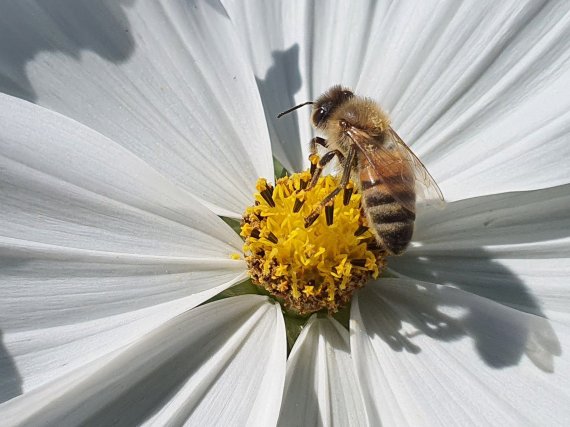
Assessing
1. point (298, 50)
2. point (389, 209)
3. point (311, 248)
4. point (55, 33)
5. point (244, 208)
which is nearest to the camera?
point (389, 209)

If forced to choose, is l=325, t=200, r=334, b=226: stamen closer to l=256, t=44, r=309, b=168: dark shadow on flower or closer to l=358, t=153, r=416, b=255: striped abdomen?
l=358, t=153, r=416, b=255: striped abdomen

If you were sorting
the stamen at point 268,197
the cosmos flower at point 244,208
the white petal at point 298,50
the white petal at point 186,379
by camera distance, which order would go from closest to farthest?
the white petal at point 186,379, the cosmos flower at point 244,208, the stamen at point 268,197, the white petal at point 298,50

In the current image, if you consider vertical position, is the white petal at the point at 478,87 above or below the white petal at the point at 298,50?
below

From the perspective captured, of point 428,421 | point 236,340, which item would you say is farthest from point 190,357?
point 428,421

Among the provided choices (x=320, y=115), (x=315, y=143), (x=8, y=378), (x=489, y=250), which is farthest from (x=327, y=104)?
(x=8, y=378)

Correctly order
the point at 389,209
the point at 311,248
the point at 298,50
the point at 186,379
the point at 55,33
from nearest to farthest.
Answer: the point at 389,209 → the point at 186,379 → the point at 311,248 → the point at 55,33 → the point at 298,50

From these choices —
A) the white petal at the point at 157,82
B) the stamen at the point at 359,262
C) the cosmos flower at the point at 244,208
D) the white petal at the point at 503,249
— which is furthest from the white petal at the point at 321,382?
the white petal at the point at 157,82

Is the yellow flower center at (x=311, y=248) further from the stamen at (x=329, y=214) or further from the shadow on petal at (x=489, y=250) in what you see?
the shadow on petal at (x=489, y=250)

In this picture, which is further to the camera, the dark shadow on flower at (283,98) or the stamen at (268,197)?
the dark shadow on flower at (283,98)

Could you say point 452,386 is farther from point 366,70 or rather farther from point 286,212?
point 366,70

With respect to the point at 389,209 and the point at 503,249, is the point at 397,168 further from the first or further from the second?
the point at 503,249
